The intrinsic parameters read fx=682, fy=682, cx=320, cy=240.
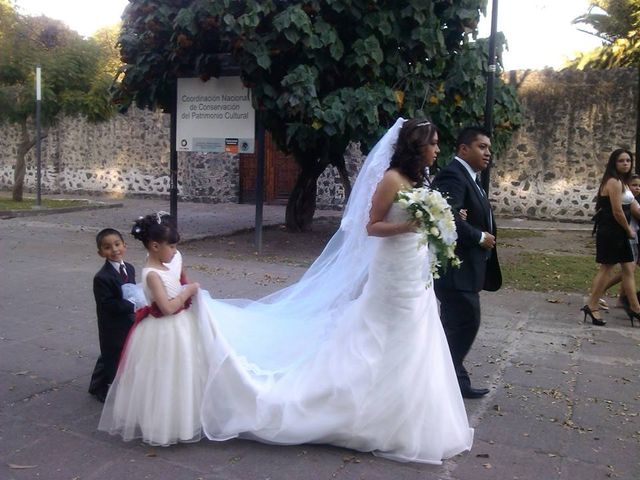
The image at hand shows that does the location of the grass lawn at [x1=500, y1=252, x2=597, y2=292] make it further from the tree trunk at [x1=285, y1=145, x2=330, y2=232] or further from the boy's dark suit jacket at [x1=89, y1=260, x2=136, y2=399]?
the boy's dark suit jacket at [x1=89, y1=260, x2=136, y2=399]

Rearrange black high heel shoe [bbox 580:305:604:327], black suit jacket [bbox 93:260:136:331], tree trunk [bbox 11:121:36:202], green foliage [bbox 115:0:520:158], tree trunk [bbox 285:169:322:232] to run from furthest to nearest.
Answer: tree trunk [bbox 11:121:36:202] < tree trunk [bbox 285:169:322:232] < green foliage [bbox 115:0:520:158] < black high heel shoe [bbox 580:305:604:327] < black suit jacket [bbox 93:260:136:331]

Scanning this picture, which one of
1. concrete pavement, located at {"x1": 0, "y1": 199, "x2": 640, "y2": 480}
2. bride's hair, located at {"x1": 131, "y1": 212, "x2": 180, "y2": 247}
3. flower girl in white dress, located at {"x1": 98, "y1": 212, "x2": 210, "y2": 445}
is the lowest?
concrete pavement, located at {"x1": 0, "y1": 199, "x2": 640, "y2": 480}

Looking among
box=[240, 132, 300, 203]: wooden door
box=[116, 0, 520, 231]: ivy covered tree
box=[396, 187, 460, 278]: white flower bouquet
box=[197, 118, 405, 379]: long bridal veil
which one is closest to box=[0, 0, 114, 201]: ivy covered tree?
box=[240, 132, 300, 203]: wooden door

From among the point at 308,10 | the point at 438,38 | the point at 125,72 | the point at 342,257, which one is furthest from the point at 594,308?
the point at 125,72

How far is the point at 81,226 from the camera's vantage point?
1513 cm

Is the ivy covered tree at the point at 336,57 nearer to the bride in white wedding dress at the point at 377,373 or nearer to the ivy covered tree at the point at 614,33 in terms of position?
the bride in white wedding dress at the point at 377,373

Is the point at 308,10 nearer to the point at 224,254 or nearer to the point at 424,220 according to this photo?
the point at 224,254

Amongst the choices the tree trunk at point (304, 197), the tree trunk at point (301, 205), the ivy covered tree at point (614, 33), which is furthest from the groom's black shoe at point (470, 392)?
the ivy covered tree at point (614, 33)

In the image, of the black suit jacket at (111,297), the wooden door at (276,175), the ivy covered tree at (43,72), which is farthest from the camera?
the wooden door at (276,175)

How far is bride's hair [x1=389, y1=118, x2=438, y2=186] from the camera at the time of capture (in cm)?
425

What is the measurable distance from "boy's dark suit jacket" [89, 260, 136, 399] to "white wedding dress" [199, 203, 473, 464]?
2.49 ft

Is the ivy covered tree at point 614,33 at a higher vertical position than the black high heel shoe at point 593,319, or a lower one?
higher

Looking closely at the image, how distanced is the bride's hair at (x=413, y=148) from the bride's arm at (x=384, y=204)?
9cm

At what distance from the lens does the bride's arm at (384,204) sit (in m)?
4.14
